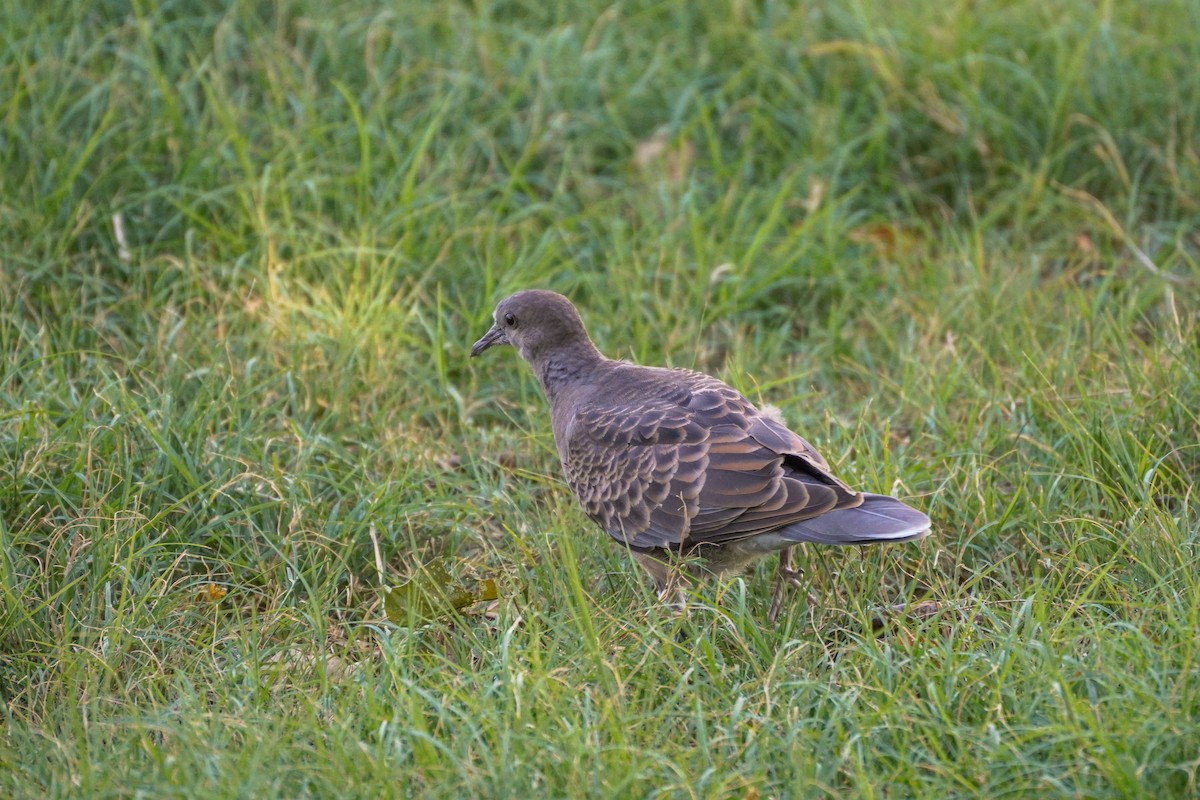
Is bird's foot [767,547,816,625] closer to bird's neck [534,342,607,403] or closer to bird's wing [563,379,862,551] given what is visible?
bird's wing [563,379,862,551]

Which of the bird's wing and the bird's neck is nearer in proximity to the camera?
the bird's wing

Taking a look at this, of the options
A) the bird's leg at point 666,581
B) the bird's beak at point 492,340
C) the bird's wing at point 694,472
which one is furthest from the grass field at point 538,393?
the bird's beak at point 492,340

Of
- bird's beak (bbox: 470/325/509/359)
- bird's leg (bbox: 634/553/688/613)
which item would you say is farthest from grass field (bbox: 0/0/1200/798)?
bird's beak (bbox: 470/325/509/359)

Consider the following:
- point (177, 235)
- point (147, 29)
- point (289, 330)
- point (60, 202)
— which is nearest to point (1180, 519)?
point (289, 330)

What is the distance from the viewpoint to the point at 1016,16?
21.5 ft

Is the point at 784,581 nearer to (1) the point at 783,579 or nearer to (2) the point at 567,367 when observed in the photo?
(1) the point at 783,579

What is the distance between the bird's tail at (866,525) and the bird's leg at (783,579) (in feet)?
0.69

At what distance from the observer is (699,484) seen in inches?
155

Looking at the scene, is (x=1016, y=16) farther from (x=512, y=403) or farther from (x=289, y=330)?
(x=289, y=330)

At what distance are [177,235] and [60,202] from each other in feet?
1.54

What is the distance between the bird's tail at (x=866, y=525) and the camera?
11.8 feet

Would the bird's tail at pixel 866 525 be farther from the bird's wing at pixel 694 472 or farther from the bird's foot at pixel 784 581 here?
the bird's foot at pixel 784 581

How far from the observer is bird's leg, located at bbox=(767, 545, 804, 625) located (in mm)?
3945

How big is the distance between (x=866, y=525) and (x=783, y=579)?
438 millimetres
